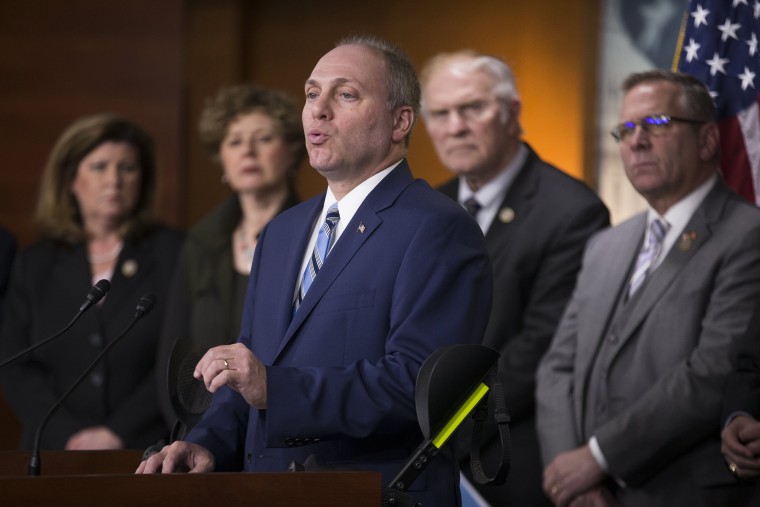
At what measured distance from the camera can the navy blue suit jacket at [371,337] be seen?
2154 mm

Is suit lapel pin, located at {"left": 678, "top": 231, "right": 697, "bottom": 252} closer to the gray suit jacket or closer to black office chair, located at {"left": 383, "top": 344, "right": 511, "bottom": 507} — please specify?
the gray suit jacket

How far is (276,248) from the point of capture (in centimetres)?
256

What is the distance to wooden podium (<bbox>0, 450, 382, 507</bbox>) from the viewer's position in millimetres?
1777

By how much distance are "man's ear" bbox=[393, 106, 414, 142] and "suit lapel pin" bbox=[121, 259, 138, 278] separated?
7.11ft

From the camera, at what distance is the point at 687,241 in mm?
3387

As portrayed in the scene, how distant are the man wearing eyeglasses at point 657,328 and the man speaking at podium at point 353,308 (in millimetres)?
1103

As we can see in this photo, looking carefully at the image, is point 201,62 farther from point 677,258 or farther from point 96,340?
point 677,258

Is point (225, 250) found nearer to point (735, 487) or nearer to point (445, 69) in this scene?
point (445, 69)

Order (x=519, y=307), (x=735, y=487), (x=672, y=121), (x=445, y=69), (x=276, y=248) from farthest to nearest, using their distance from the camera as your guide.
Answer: (x=445, y=69), (x=519, y=307), (x=672, y=121), (x=735, y=487), (x=276, y=248)

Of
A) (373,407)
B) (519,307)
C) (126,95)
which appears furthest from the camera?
(126,95)

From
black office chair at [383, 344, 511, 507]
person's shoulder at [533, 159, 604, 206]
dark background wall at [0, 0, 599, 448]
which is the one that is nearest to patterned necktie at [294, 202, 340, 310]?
black office chair at [383, 344, 511, 507]

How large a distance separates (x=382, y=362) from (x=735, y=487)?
1347 mm

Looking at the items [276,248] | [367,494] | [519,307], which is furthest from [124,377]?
[367,494]

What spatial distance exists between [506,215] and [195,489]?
7.47ft
